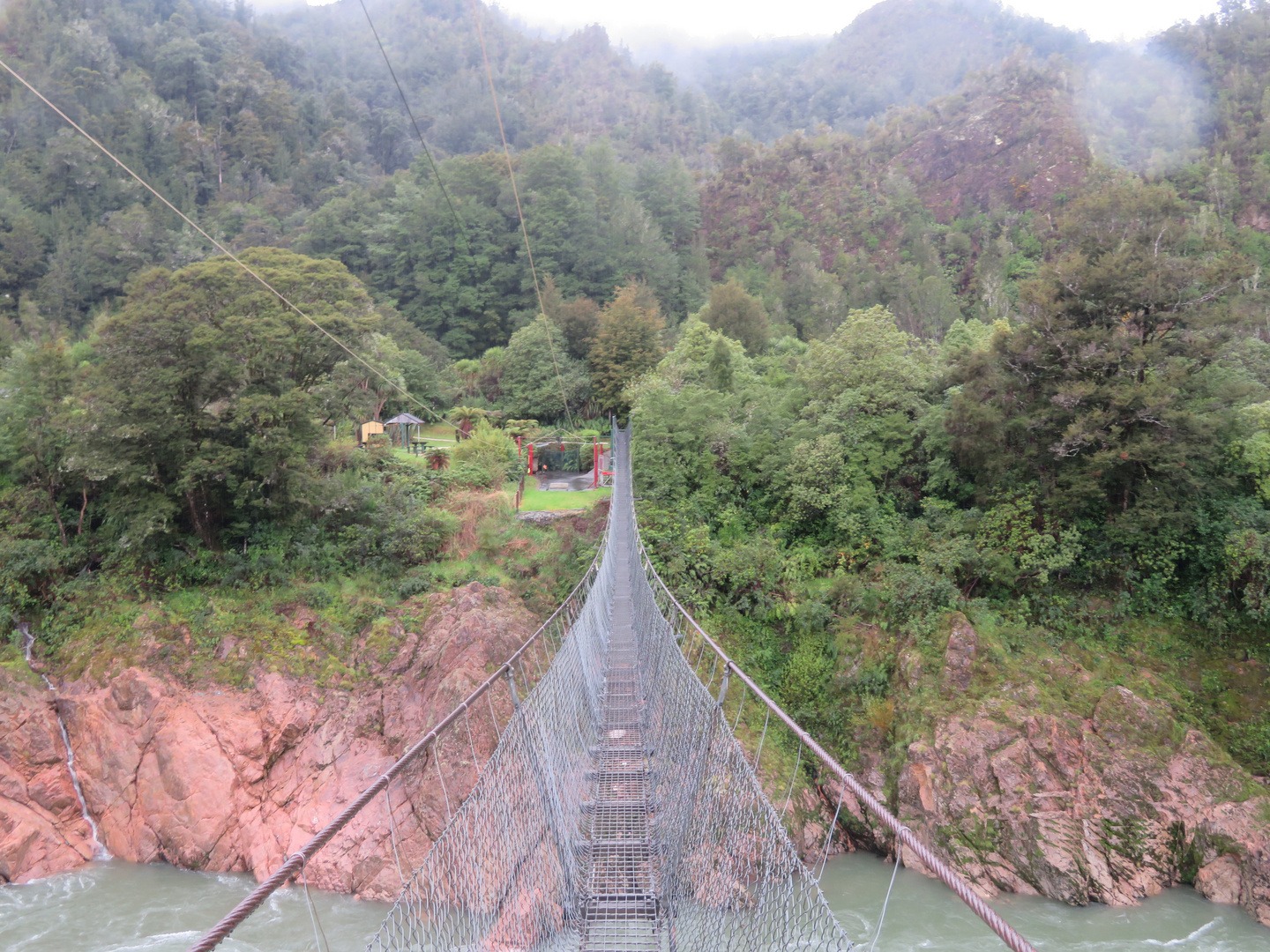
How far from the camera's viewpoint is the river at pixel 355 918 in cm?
695

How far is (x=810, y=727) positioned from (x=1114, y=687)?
3.80 metres

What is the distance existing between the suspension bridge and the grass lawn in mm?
8665

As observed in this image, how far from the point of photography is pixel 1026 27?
6319cm

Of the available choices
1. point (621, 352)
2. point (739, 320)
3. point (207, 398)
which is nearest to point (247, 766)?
point (207, 398)

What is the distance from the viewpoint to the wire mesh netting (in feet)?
8.39

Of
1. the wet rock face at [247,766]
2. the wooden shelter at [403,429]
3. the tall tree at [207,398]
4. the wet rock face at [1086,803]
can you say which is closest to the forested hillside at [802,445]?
the tall tree at [207,398]

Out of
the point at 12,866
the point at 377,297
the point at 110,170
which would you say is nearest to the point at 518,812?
the point at 12,866

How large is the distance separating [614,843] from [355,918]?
18.3ft

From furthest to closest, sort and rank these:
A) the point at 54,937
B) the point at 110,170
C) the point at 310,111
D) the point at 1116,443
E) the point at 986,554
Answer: the point at 310,111 → the point at 110,170 → the point at 986,554 → the point at 1116,443 → the point at 54,937

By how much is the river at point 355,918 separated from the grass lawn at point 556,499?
7635 millimetres

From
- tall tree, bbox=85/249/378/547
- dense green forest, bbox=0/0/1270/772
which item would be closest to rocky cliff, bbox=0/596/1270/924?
dense green forest, bbox=0/0/1270/772

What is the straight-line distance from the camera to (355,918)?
7.85m

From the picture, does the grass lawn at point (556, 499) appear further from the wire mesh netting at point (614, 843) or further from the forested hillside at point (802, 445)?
the wire mesh netting at point (614, 843)

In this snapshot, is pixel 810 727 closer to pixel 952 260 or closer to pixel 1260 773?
pixel 1260 773
